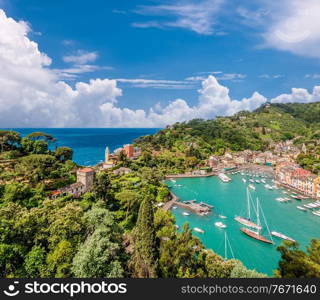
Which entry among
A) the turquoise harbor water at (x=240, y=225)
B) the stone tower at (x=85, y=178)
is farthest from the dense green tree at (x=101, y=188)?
the turquoise harbor water at (x=240, y=225)

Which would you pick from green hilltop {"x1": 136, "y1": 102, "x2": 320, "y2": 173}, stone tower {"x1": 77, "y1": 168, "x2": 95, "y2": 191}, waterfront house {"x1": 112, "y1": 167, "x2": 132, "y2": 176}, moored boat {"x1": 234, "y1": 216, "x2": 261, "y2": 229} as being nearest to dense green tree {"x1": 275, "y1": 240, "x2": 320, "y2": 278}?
moored boat {"x1": 234, "y1": 216, "x2": 261, "y2": 229}

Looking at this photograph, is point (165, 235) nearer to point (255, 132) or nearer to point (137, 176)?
point (137, 176)

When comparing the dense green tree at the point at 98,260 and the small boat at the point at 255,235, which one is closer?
the dense green tree at the point at 98,260

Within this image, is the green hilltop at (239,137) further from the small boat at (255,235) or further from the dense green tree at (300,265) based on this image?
the dense green tree at (300,265)

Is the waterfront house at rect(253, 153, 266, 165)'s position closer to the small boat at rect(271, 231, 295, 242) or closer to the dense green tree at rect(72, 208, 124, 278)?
the small boat at rect(271, 231, 295, 242)

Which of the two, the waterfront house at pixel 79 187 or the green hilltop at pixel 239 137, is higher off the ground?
the green hilltop at pixel 239 137

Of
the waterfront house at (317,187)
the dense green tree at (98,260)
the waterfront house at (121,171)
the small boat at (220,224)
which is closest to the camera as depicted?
the dense green tree at (98,260)

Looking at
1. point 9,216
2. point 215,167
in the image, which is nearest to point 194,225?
point 9,216

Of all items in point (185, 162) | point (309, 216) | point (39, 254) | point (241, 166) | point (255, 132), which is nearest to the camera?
point (39, 254)

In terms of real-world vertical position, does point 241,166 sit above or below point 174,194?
above
